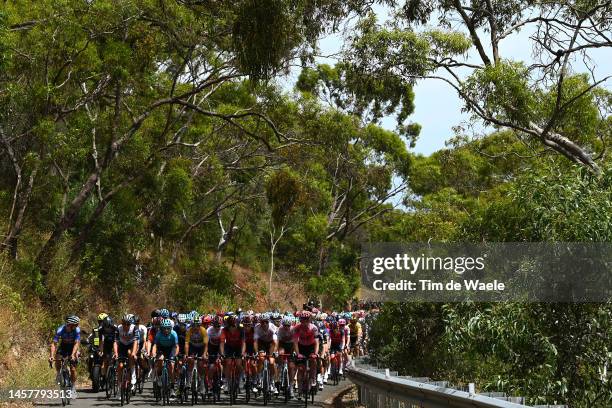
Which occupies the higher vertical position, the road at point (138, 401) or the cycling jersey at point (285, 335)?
the cycling jersey at point (285, 335)

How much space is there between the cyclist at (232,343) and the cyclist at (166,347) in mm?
1033

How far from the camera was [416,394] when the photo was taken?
10.8 metres

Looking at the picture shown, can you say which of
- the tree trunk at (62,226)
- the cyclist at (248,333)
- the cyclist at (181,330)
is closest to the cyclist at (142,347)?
the cyclist at (181,330)

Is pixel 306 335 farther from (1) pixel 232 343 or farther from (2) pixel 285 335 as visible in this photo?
(1) pixel 232 343

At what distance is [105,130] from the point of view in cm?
2772

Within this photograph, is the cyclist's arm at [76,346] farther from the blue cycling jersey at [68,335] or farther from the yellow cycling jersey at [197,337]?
the yellow cycling jersey at [197,337]

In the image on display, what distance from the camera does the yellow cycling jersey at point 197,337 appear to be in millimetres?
18078

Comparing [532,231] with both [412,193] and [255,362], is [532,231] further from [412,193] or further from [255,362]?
[412,193]

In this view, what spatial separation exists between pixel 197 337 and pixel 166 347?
2.62ft

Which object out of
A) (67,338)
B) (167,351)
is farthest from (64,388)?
(167,351)

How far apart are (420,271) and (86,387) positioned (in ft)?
26.7

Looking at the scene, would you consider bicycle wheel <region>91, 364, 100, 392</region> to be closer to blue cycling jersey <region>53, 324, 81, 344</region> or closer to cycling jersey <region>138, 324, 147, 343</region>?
cycling jersey <region>138, 324, 147, 343</region>

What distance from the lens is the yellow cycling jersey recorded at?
18078 mm

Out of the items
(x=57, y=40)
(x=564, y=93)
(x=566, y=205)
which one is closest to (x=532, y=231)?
(x=566, y=205)
